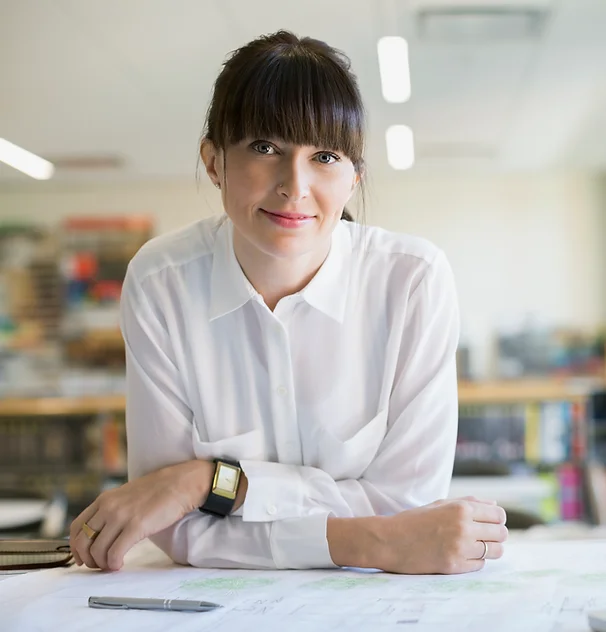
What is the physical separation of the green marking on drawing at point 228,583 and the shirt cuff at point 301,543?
87 mm

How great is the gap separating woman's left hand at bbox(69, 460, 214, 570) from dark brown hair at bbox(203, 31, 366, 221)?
0.44m

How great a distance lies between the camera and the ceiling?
12.8 ft

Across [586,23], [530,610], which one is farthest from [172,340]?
[586,23]

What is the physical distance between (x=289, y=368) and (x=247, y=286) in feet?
0.43

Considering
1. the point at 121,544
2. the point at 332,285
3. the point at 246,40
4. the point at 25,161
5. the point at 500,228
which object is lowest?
the point at 121,544

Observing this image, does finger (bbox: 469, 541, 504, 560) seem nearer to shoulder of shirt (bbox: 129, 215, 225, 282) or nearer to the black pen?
the black pen

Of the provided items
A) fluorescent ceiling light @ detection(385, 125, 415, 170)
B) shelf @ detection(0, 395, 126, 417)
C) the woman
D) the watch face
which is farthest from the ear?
fluorescent ceiling light @ detection(385, 125, 415, 170)

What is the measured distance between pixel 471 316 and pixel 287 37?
21.4ft

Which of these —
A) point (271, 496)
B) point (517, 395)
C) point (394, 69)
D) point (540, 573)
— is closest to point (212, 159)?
point (271, 496)

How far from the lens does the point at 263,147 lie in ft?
3.99

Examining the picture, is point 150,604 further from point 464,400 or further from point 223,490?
point 464,400

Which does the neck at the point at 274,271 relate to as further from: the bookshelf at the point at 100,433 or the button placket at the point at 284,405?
the bookshelf at the point at 100,433

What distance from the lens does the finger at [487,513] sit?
1181mm

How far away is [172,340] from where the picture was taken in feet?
4.40
